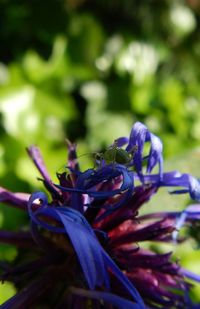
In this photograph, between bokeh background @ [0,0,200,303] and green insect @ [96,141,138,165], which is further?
bokeh background @ [0,0,200,303]

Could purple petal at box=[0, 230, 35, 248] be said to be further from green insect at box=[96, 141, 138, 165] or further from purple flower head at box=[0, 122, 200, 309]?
green insect at box=[96, 141, 138, 165]

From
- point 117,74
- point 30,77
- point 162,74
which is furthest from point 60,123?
point 162,74

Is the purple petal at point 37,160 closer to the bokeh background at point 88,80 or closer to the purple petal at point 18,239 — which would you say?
the purple petal at point 18,239

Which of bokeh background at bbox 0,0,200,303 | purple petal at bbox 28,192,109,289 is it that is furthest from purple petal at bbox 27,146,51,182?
bokeh background at bbox 0,0,200,303

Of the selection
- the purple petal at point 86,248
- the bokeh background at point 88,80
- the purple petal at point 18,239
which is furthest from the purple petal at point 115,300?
the bokeh background at point 88,80

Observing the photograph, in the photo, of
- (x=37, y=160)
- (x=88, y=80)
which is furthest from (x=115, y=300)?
(x=88, y=80)

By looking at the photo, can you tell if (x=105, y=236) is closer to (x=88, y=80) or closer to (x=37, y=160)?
(x=37, y=160)
